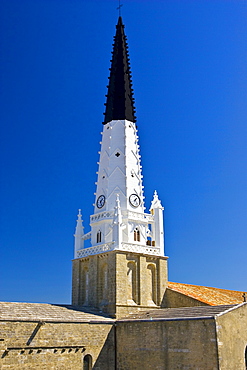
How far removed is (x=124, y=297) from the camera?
3139 cm

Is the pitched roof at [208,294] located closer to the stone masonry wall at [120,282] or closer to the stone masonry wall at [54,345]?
the stone masonry wall at [120,282]

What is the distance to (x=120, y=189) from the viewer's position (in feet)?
115

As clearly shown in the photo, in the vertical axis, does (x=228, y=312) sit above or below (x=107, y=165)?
below

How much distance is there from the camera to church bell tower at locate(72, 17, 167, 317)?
32094mm

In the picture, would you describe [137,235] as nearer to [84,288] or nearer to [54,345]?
[84,288]

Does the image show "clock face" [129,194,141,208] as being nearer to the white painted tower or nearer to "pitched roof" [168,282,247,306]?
the white painted tower

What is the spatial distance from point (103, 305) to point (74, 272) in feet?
16.5

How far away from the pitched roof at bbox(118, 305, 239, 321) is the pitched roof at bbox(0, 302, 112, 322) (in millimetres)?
2284

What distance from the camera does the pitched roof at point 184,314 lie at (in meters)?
25.0

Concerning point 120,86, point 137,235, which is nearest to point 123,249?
point 137,235

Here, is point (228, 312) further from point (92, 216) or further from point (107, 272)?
point (92, 216)

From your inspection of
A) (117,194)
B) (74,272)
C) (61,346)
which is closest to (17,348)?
(61,346)

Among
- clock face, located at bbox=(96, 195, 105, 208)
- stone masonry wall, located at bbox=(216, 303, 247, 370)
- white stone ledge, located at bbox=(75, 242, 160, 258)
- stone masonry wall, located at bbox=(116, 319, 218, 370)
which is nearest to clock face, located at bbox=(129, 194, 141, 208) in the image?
Answer: clock face, located at bbox=(96, 195, 105, 208)

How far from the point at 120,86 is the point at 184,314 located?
19.5m
